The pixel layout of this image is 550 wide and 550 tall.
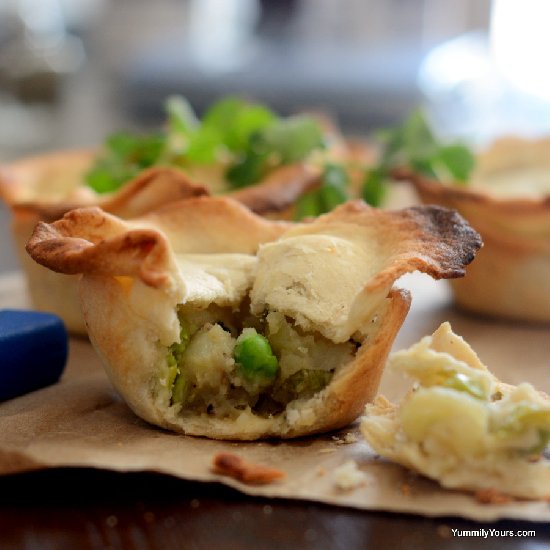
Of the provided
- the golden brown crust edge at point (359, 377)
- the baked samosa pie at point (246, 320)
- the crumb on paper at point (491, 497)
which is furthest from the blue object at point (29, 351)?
the crumb on paper at point (491, 497)

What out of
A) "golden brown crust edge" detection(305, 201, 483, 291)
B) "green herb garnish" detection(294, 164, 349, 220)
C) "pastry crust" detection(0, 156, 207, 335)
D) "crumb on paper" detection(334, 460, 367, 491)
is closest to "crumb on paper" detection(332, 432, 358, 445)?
"crumb on paper" detection(334, 460, 367, 491)

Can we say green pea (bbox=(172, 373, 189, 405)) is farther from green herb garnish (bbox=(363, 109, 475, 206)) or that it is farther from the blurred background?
the blurred background

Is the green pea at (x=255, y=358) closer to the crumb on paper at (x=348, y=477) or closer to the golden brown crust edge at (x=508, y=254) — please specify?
the crumb on paper at (x=348, y=477)

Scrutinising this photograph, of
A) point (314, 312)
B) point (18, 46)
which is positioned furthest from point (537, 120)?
point (314, 312)

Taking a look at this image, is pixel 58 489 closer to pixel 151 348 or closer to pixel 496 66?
pixel 151 348

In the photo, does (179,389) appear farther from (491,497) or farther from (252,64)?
(252,64)

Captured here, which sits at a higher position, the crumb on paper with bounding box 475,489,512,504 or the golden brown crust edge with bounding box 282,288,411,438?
the golden brown crust edge with bounding box 282,288,411,438
